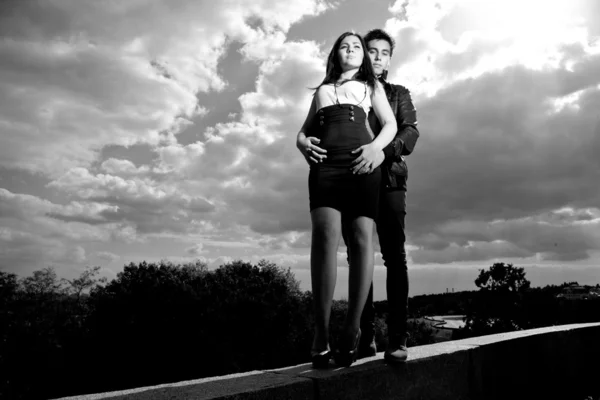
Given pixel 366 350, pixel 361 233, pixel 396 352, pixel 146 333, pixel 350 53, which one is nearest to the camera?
pixel 361 233

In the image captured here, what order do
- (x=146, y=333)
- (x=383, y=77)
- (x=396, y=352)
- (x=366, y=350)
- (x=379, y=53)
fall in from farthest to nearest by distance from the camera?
(x=146, y=333) < (x=383, y=77) < (x=379, y=53) < (x=366, y=350) < (x=396, y=352)

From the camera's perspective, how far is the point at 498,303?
44.8 metres

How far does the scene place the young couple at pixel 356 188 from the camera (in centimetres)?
295

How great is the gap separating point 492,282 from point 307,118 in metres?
49.3

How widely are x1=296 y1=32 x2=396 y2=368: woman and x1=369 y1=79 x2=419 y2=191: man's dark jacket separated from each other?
0.52ft

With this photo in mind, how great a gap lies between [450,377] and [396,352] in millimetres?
648

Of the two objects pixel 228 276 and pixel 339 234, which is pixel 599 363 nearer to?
pixel 339 234

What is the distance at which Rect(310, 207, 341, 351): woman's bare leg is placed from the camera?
9.60ft

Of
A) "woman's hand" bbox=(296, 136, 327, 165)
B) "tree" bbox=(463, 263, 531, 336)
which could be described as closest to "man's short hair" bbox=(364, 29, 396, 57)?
"woman's hand" bbox=(296, 136, 327, 165)

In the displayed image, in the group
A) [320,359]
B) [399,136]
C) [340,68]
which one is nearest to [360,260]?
[320,359]

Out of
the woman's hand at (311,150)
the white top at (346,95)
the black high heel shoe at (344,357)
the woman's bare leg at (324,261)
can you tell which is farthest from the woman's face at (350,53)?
the black high heel shoe at (344,357)

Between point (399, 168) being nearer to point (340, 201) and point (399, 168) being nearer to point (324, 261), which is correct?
point (340, 201)

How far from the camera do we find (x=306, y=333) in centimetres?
4144

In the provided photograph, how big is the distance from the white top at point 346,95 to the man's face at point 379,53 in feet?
1.93
